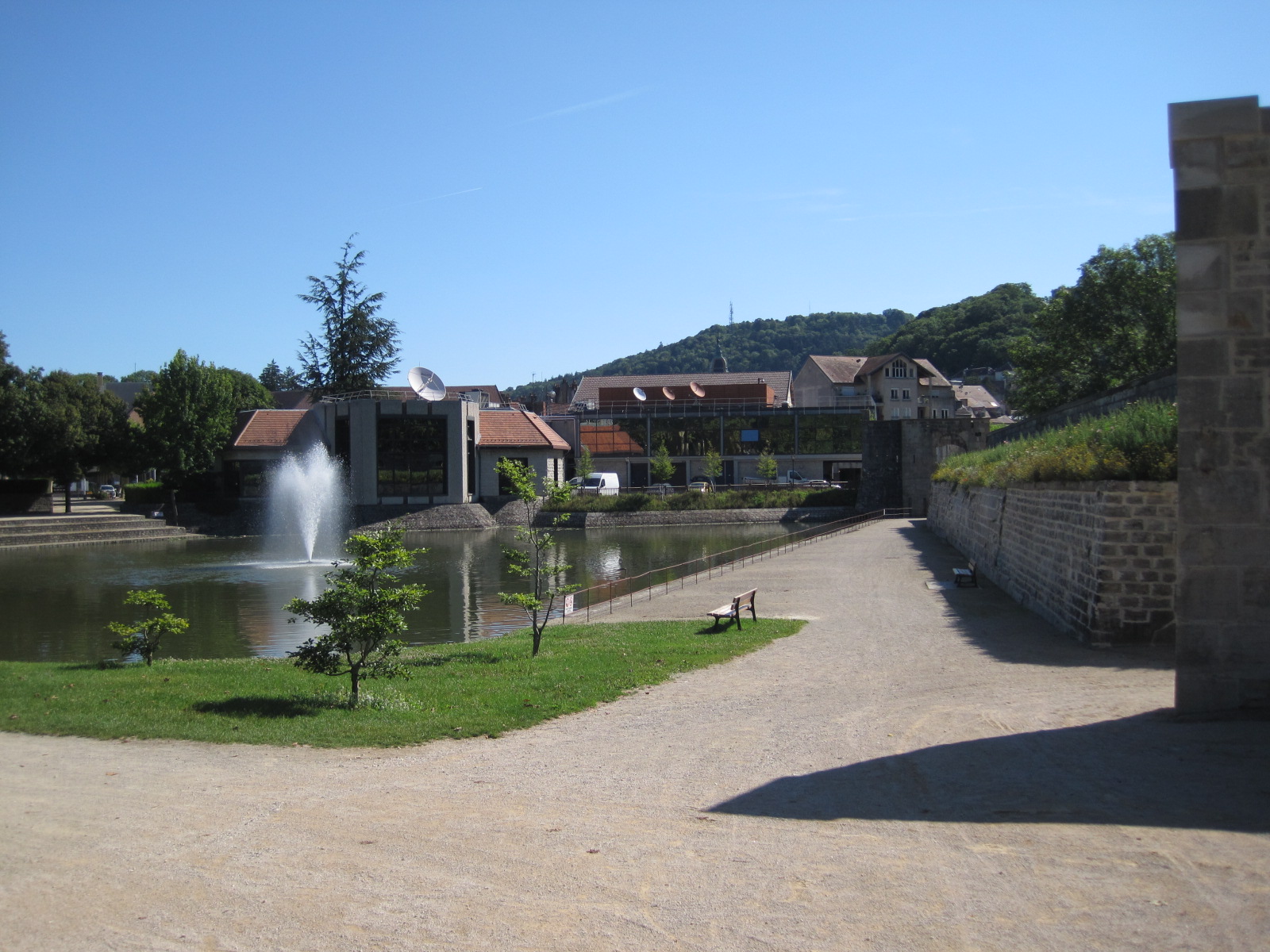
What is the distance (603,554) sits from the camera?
42844mm

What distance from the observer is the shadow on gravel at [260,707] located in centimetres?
1050

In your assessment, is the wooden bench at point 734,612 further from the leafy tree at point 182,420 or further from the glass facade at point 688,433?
the glass facade at point 688,433

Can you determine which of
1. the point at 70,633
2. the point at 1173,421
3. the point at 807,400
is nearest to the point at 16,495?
the point at 70,633

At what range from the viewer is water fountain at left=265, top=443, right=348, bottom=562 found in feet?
186

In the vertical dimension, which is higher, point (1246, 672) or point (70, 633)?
point (1246, 672)

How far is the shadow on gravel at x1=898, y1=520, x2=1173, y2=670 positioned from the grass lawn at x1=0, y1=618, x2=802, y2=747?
3676 millimetres

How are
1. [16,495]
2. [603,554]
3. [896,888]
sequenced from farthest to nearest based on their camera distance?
[16,495] < [603,554] < [896,888]

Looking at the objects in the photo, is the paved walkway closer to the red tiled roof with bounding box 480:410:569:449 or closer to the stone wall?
the stone wall

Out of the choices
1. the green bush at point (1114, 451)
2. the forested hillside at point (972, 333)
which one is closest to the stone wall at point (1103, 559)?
the green bush at point (1114, 451)

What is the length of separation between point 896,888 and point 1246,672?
18.4ft

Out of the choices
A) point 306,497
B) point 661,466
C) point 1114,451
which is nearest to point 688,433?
point 661,466

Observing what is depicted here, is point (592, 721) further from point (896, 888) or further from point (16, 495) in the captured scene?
point (16, 495)

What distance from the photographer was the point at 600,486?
68.6 m

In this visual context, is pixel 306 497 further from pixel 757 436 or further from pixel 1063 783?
pixel 1063 783
